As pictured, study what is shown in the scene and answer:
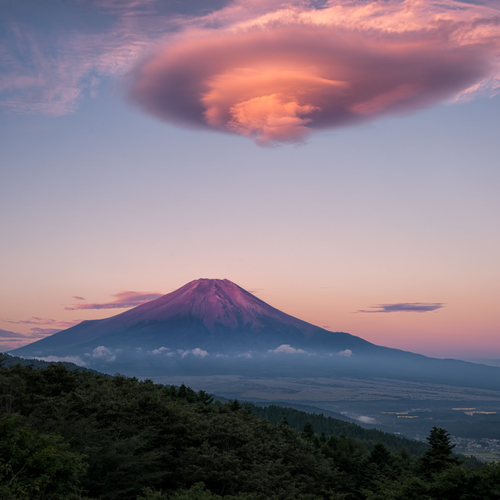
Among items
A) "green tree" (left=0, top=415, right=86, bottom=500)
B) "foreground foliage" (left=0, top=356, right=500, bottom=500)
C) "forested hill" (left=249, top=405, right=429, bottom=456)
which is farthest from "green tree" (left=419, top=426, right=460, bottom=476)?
"forested hill" (left=249, top=405, right=429, bottom=456)

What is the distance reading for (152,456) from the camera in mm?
30953

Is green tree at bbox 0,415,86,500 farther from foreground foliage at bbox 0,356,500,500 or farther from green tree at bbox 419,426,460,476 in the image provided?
green tree at bbox 419,426,460,476

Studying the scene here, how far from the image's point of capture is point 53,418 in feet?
112

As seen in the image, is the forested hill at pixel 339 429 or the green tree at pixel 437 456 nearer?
the green tree at pixel 437 456

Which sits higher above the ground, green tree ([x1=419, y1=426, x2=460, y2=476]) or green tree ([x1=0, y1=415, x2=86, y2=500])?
green tree ([x1=0, y1=415, x2=86, y2=500])

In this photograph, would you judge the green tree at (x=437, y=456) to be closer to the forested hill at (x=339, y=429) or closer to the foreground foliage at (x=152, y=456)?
the foreground foliage at (x=152, y=456)

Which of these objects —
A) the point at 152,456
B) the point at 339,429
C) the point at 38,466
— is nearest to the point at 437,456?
the point at 152,456

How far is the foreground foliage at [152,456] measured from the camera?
70.8ft

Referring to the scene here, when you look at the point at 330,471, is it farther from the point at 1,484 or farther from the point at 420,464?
the point at 1,484

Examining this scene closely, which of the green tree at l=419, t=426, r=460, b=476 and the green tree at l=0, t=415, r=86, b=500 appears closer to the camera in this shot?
the green tree at l=0, t=415, r=86, b=500

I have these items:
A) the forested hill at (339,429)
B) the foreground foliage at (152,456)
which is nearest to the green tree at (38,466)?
the foreground foliage at (152,456)

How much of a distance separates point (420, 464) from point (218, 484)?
1831 cm

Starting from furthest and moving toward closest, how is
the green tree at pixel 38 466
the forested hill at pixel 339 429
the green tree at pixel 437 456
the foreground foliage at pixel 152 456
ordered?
the forested hill at pixel 339 429, the green tree at pixel 437 456, the foreground foliage at pixel 152 456, the green tree at pixel 38 466

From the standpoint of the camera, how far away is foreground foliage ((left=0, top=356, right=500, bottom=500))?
70.8ft
